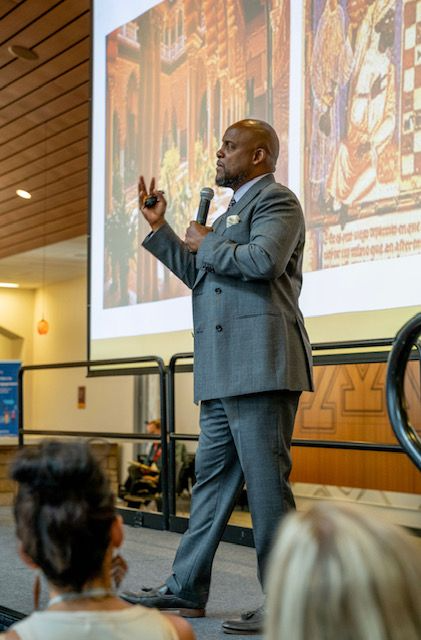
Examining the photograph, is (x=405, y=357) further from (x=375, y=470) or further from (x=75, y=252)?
(x=75, y=252)

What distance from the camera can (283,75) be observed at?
408cm

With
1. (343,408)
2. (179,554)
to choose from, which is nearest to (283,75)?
(343,408)

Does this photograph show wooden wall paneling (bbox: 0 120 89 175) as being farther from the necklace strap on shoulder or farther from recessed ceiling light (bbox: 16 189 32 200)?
the necklace strap on shoulder

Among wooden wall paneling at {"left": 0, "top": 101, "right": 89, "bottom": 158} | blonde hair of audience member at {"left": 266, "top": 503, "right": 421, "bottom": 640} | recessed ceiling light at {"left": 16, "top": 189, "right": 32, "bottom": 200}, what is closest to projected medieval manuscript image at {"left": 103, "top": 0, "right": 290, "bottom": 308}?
wooden wall paneling at {"left": 0, "top": 101, "right": 89, "bottom": 158}

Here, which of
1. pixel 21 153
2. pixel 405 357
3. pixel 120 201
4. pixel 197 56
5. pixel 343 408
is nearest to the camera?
pixel 405 357

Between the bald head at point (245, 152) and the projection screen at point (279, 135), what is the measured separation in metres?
1.04

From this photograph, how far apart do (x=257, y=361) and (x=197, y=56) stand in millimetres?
2724

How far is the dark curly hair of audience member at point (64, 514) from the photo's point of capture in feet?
3.78

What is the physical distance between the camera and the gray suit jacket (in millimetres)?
2354

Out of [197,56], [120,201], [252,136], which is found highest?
[197,56]

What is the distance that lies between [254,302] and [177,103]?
263 centimetres

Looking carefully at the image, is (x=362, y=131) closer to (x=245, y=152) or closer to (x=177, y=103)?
(x=245, y=152)

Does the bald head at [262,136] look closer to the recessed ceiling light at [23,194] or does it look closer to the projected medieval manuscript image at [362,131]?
the projected medieval manuscript image at [362,131]

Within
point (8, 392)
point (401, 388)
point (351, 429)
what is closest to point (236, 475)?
point (401, 388)
